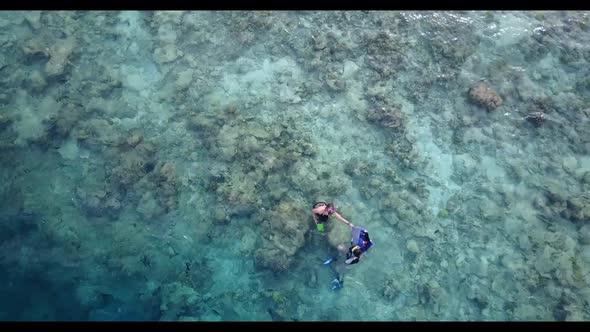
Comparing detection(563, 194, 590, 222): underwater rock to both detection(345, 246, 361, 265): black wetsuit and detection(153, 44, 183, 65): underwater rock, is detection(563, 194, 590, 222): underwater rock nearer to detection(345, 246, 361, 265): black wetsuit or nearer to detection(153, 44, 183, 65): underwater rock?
detection(345, 246, 361, 265): black wetsuit

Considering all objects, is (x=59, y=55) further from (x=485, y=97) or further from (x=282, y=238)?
(x=485, y=97)

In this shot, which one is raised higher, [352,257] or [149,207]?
[149,207]

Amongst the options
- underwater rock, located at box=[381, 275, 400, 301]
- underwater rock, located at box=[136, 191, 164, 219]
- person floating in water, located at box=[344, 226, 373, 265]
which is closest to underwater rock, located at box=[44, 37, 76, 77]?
underwater rock, located at box=[136, 191, 164, 219]

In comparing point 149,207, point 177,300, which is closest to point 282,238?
point 177,300

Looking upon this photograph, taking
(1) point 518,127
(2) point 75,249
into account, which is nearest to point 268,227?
(2) point 75,249
